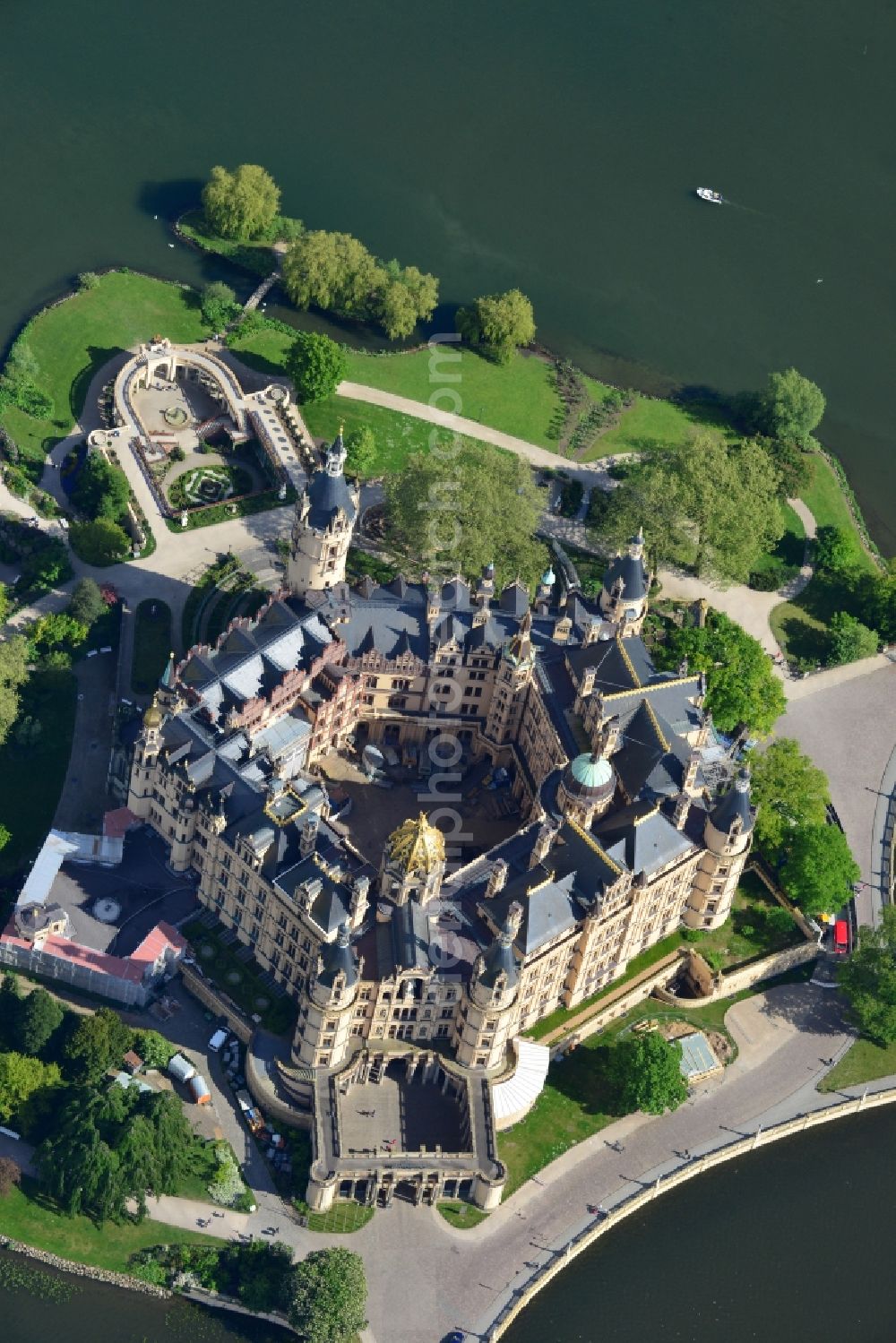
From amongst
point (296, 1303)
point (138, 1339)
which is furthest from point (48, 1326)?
point (296, 1303)

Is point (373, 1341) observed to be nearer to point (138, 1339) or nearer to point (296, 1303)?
point (296, 1303)

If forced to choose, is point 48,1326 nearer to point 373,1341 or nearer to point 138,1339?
point 138,1339

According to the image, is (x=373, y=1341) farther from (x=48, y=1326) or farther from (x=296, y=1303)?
(x=48, y=1326)

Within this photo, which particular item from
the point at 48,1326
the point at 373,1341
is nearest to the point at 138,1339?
the point at 48,1326
